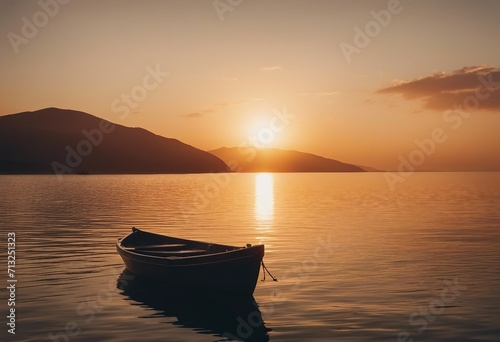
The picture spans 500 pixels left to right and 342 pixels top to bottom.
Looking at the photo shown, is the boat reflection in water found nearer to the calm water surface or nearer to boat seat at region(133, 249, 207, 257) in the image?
the calm water surface

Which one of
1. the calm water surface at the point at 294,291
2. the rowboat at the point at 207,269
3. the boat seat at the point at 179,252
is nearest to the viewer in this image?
the calm water surface at the point at 294,291

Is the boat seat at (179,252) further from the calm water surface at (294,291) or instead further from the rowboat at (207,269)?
the calm water surface at (294,291)

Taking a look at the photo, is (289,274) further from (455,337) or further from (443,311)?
(455,337)

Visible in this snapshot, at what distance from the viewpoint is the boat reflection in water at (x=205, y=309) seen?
19.2m

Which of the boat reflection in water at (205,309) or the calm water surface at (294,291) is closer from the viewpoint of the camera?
the calm water surface at (294,291)

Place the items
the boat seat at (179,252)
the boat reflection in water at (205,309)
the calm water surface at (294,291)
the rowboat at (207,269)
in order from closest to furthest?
the calm water surface at (294,291), the boat reflection in water at (205,309), the rowboat at (207,269), the boat seat at (179,252)

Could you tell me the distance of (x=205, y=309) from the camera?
22141 millimetres

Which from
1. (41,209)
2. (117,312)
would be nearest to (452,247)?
(117,312)

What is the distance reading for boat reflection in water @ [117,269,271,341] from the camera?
19188mm

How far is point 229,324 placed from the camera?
20000mm

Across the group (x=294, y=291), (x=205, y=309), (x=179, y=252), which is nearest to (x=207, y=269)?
(x=205, y=309)

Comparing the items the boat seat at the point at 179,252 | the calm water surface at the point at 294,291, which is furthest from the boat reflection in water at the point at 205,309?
the boat seat at the point at 179,252

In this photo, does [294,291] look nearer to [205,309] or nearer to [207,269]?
[207,269]

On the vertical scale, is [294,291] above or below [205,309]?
above
